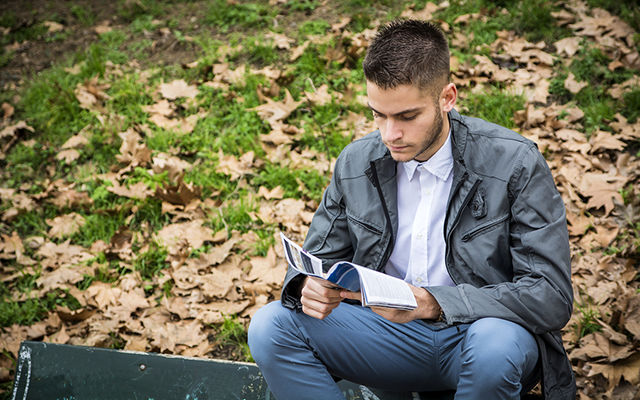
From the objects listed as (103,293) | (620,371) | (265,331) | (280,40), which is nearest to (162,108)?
(280,40)

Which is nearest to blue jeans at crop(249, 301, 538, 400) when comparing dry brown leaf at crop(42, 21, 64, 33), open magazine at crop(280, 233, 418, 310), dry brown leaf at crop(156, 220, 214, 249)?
open magazine at crop(280, 233, 418, 310)

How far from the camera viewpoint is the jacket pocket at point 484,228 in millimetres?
1959

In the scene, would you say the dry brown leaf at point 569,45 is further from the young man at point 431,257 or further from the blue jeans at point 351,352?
the blue jeans at point 351,352

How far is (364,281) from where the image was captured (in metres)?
1.51

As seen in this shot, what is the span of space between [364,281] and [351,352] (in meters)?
0.64

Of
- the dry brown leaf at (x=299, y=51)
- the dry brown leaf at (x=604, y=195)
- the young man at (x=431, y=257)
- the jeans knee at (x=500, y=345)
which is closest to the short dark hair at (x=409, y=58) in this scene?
the young man at (x=431, y=257)

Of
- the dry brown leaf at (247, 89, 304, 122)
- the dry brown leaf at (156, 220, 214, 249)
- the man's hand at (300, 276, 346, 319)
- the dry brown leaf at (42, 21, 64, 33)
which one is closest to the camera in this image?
the man's hand at (300, 276, 346, 319)

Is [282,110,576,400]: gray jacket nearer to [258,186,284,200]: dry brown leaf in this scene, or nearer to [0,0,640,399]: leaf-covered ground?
[0,0,640,399]: leaf-covered ground

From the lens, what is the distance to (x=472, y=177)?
2008 mm

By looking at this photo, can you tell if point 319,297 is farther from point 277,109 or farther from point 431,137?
point 277,109

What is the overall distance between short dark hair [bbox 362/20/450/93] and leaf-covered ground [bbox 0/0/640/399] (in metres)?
1.58

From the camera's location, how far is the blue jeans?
1.95 m

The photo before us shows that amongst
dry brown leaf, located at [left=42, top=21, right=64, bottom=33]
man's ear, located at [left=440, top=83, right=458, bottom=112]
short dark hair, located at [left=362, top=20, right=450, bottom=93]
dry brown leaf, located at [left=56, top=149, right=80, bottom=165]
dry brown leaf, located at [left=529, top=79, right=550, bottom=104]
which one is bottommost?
dry brown leaf, located at [left=56, top=149, right=80, bottom=165]

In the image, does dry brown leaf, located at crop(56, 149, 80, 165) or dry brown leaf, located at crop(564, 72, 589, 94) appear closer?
dry brown leaf, located at crop(564, 72, 589, 94)
